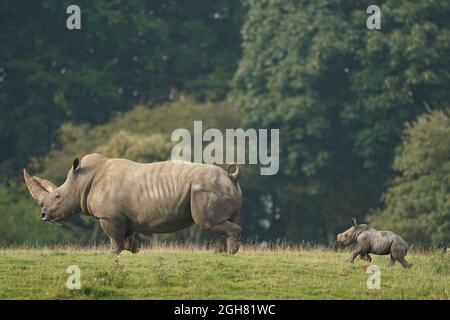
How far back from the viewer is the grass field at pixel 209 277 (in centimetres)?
2553

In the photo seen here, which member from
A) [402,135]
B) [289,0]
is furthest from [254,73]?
[402,135]

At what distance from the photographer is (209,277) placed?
86.5ft

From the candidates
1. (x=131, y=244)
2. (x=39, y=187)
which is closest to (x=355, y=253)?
(x=131, y=244)

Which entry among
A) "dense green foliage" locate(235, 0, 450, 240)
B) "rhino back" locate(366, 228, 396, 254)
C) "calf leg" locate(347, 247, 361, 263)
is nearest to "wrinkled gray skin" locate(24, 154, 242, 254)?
"calf leg" locate(347, 247, 361, 263)

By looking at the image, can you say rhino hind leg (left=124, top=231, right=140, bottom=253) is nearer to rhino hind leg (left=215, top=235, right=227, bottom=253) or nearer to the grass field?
the grass field

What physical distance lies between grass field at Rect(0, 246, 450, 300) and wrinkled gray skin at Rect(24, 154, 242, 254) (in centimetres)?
62

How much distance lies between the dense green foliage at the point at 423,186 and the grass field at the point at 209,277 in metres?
20.7

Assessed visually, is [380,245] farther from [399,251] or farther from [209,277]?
[209,277]

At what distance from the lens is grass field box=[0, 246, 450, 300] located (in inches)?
1005

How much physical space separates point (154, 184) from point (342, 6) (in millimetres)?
29138

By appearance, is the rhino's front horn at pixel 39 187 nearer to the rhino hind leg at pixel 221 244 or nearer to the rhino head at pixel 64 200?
the rhino head at pixel 64 200

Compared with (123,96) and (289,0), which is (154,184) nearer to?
(289,0)

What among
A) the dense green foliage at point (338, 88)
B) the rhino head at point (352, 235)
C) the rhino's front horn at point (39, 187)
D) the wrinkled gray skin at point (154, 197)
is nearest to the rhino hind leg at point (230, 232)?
the wrinkled gray skin at point (154, 197)
